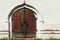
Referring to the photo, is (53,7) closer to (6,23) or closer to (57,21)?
(57,21)

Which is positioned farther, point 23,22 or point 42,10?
point 23,22

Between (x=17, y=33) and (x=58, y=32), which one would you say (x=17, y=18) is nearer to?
(x=17, y=33)

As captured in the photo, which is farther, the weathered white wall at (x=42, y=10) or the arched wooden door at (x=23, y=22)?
the arched wooden door at (x=23, y=22)

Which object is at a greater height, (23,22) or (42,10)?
(42,10)

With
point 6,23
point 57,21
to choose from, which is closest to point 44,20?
point 57,21

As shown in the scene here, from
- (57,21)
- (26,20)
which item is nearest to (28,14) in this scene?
(26,20)

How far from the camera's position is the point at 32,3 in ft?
45.9

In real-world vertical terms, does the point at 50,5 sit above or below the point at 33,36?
above

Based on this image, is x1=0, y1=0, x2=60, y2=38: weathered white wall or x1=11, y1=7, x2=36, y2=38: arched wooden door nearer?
x1=0, y1=0, x2=60, y2=38: weathered white wall

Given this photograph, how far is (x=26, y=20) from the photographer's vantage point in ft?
47.2

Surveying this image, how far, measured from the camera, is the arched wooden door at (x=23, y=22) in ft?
47.0

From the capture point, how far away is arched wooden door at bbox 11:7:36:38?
47.0 ft

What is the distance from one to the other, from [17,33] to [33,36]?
2.13 feet

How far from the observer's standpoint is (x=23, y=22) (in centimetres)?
1437
